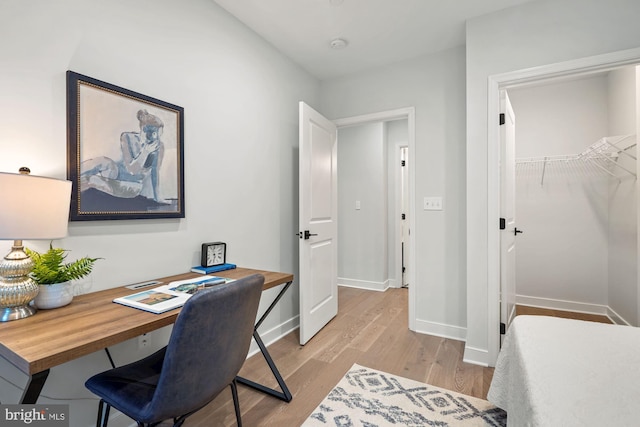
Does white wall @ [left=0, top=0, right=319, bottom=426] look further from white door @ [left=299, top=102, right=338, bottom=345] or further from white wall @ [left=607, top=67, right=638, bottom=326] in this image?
white wall @ [left=607, top=67, right=638, bottom=326]

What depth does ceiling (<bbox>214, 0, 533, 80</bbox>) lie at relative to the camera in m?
2.09

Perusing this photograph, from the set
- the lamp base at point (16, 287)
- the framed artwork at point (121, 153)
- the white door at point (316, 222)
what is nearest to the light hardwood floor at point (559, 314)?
the white door at point (316, 222)

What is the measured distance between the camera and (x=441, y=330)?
8.92 feet

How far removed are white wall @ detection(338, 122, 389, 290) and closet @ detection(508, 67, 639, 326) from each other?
156cm

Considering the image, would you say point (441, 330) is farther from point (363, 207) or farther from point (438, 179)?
point (363, 207)

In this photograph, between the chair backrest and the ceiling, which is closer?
the chair backrest

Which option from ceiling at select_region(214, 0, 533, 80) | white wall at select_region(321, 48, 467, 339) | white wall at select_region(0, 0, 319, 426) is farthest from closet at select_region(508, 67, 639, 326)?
white wall at select_region(0, 0, 319, 426)

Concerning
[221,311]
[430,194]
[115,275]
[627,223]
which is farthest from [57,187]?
[627,223]

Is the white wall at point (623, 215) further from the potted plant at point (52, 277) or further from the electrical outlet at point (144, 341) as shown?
the potted plant at point (52, 277)

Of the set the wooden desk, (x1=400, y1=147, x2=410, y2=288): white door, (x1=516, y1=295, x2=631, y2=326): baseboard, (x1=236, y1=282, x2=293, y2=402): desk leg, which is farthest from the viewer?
(x1=400, y1=147, x2=410, y2=288): white door

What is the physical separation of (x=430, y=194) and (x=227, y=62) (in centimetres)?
197

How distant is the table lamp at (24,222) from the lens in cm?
99

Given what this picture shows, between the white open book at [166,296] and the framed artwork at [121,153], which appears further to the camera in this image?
the framed artwork at [121,153]

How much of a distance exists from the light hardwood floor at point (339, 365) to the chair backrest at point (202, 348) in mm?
668
